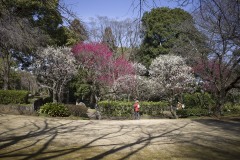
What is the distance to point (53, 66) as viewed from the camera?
78.3 ft

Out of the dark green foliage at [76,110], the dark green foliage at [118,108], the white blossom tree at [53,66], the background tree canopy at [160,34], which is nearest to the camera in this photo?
the dark green foliage at [76,110]

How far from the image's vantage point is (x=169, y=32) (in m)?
31.8

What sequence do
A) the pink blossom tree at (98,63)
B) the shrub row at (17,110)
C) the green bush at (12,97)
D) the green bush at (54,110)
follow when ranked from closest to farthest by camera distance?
the shrub row at (17,110) → the green bush at (54,110) → the green bush at (12,97) → the pink blossom tree at (98,63)

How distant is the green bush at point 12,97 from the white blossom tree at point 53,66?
4531mm

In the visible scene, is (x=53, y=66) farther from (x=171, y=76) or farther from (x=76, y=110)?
(x=171, y=76)

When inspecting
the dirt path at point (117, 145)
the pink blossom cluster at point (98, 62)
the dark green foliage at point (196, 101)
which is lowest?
the dirt path at point (117, 145)

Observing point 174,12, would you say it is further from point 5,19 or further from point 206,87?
point 5,19

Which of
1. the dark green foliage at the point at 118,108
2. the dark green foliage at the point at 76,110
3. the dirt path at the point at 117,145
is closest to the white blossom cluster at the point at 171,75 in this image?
the dark green foliage at the point at 118,108

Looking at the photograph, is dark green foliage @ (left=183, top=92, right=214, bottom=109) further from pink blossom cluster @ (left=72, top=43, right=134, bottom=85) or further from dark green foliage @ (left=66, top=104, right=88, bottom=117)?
dark green foliage @ (left=66, top=104, right=88, bottom=117)

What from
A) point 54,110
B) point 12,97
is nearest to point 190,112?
point 54,110

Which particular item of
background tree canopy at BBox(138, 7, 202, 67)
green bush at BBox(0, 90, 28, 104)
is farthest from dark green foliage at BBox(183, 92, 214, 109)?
green bush at BBox(0, 90, 28, 104)

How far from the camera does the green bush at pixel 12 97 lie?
18828mm

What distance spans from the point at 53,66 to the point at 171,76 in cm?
1041

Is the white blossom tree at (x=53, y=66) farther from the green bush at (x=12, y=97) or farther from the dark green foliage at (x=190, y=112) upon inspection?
the dark green foliage at (x=190, y=112)
